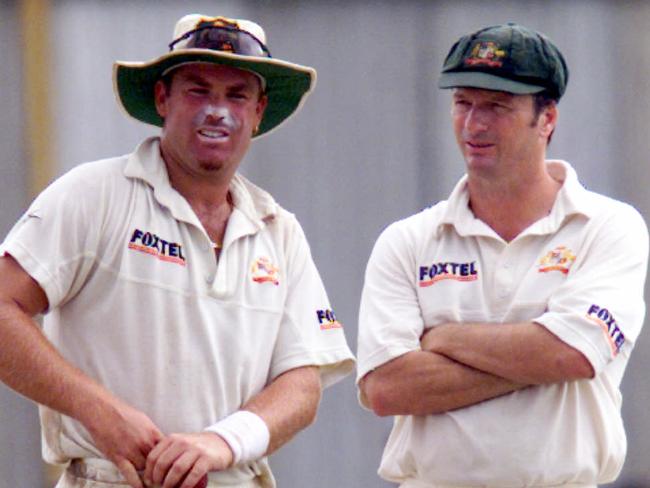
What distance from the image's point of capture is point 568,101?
20.5ft

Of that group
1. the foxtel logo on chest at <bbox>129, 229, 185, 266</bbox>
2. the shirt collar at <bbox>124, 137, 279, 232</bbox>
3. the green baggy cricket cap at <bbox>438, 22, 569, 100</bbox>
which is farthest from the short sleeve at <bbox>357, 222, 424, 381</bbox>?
the foxtel logo on chest at <bbox>129, 229, 185, 266</bbox>

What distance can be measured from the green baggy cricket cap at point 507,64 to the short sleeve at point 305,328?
2.05 ft

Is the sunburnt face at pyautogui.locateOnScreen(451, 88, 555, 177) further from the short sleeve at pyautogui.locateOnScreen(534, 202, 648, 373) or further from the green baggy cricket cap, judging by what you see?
the short sleeve at pyautogui.locateOnScreen(534, 202, 648, 373)

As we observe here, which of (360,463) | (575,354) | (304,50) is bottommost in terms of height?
(360,463)

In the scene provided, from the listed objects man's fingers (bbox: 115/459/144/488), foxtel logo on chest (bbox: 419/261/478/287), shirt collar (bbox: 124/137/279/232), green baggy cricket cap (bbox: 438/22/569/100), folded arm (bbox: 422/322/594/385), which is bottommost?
man's fingers (bbox: 115/459/144/488)

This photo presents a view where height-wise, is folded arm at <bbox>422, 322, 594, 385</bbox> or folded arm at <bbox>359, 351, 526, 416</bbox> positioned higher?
folded arm at <bbox>422, 322, 594, 385</bbox>

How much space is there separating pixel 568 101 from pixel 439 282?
6.63 ft

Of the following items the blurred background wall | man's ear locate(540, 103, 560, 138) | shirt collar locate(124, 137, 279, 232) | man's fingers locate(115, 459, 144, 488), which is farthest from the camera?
the blurred background wall

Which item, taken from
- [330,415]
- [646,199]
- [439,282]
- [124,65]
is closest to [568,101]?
[646,199]

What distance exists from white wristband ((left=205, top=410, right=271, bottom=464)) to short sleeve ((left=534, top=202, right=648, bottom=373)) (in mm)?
781

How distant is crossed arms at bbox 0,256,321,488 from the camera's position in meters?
3.90

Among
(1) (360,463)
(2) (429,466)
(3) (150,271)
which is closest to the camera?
(3) (150,271)

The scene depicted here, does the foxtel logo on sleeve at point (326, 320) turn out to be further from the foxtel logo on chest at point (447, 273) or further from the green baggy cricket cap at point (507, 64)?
the green baggy cricket cap at point (507, 64)

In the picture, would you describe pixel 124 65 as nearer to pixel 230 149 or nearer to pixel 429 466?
pixel 230 149
